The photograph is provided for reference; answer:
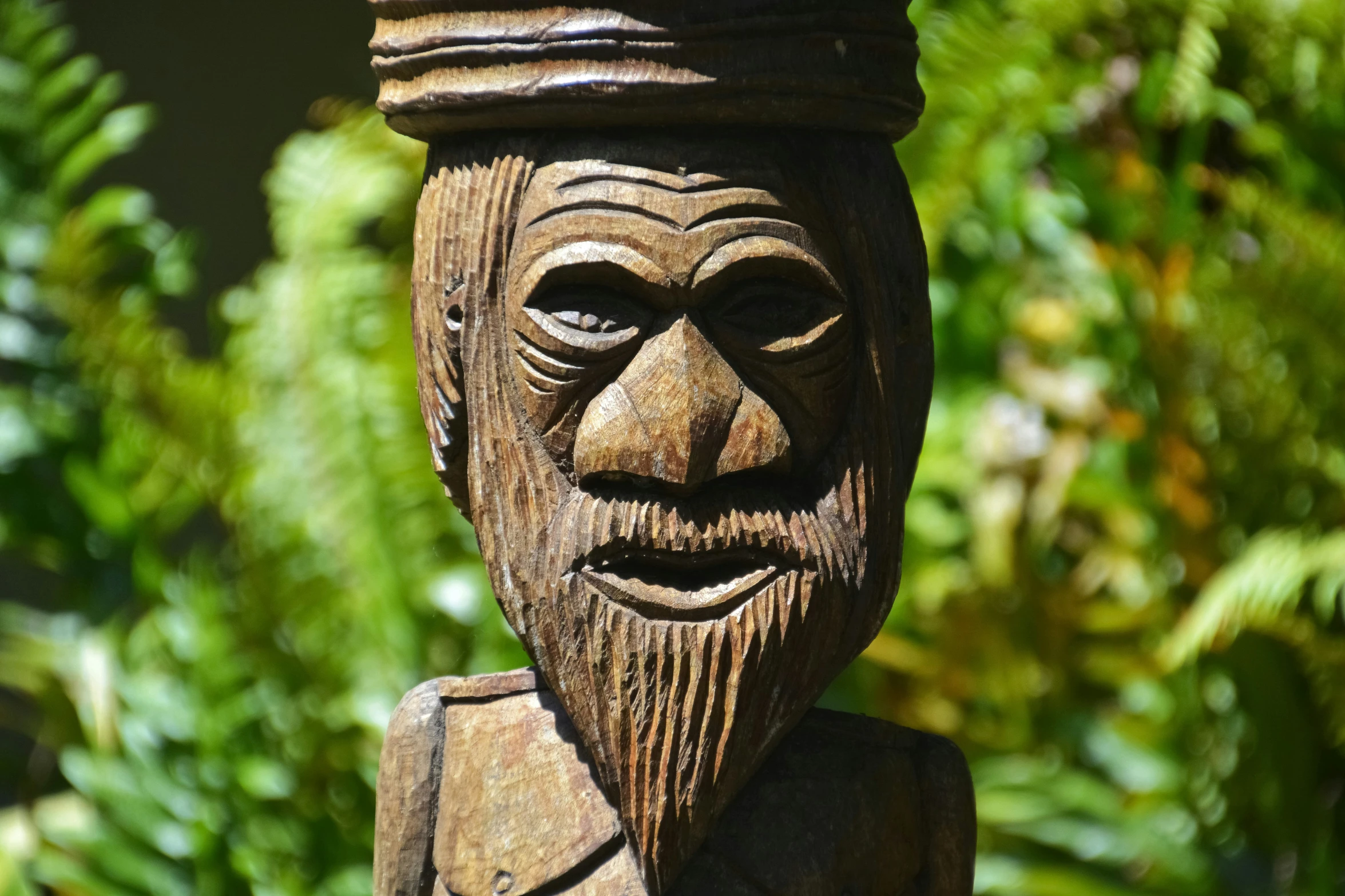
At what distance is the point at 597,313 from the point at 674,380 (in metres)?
0.10

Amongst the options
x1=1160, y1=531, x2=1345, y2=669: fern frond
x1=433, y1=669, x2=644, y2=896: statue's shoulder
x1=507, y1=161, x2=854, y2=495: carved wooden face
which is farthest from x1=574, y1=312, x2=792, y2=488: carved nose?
x1=1160, y1=531, x2=1345, y2=669: fern frond

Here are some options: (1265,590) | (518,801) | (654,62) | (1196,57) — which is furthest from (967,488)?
(654,62)

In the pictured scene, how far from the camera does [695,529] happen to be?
1188 millimetres

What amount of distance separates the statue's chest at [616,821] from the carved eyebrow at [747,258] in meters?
0.47

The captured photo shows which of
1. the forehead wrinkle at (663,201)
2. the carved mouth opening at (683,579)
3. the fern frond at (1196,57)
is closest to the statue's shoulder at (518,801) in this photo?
the carved mouth opening at (683,579)

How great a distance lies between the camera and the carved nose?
1.17 metres

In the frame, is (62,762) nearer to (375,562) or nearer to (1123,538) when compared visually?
(375,562)

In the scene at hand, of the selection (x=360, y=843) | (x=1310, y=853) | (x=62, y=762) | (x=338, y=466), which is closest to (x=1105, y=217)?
(x=1310, y=853)

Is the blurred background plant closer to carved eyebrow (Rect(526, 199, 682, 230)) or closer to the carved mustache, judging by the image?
the carved mustache

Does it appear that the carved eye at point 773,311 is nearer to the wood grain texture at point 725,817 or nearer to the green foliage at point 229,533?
the wood grain texture at point 725,817

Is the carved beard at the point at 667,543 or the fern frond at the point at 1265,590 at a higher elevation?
the carved beard at the point at 667,543

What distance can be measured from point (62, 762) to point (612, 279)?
8.23 feet

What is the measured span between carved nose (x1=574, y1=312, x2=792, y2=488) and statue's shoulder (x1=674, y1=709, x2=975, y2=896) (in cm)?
32

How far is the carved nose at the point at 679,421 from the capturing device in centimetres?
117
